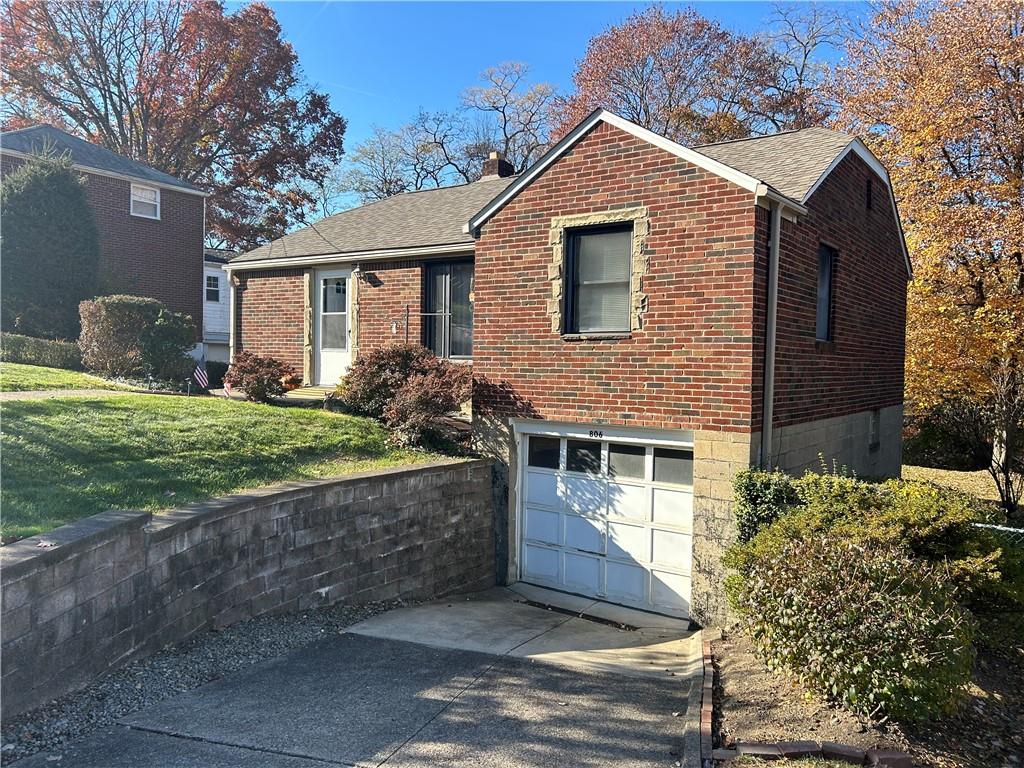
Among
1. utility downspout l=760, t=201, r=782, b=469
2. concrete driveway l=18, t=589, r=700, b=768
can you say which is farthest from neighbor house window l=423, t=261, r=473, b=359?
concrete driveway l=18, t=589, r=700, b=768

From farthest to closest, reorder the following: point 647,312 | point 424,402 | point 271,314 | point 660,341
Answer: point 271,314 → point 424,402 → point 647,312 → point 660,341

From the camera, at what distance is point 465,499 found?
1120 cm

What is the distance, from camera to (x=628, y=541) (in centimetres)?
1066

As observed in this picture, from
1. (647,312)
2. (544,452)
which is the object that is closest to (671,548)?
(544,452)

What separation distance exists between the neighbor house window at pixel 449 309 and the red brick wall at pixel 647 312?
103 inches

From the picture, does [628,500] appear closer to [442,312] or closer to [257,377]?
[442,312]

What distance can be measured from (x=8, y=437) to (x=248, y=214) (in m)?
30.6

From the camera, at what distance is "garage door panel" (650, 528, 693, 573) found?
10148 mm

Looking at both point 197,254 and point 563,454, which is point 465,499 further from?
point 197,254

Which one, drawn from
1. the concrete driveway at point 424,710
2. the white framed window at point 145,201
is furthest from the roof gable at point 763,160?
the white framed window at point 145,201

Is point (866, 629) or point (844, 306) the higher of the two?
point (844, 306)

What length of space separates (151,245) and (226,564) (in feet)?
62.8

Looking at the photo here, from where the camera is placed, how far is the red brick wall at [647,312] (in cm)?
948

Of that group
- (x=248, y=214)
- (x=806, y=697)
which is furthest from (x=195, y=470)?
(x=248, y=214)
